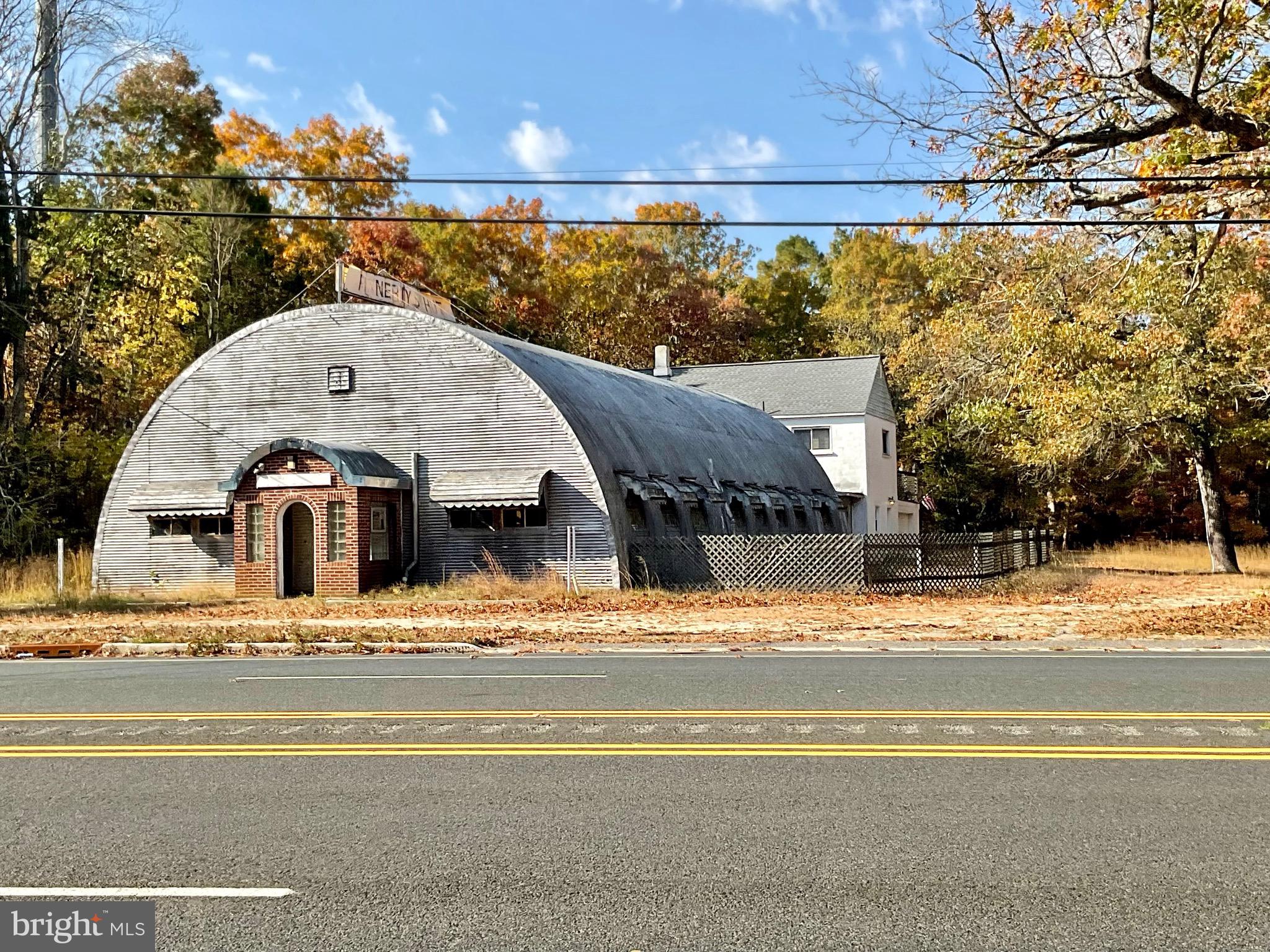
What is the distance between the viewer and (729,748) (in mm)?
8805

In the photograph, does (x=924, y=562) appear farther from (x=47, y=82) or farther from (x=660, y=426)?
(x=47, y=82)

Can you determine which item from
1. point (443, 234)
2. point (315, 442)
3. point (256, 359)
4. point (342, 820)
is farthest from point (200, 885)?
point (443, 234)

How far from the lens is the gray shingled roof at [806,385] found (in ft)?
158

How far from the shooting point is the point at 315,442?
27188 mm

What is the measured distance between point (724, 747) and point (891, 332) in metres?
58.1

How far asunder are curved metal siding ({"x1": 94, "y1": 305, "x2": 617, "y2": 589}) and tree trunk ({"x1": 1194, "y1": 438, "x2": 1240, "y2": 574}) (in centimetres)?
2023

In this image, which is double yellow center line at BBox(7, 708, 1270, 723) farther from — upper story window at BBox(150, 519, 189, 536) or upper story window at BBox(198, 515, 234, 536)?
upper story window at BBox(150, 519, 189, 536)

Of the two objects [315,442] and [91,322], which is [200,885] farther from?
[91,322]

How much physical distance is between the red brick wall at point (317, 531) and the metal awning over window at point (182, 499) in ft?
3.93

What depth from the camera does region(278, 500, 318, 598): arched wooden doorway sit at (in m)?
28.0

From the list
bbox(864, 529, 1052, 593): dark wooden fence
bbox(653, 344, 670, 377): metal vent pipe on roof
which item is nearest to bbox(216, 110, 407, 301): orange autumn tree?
bbox(653, 344, 670, 377): metal vent pipe on roof

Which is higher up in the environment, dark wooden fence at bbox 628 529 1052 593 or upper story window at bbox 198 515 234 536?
upper story window at bbox 198 515 234 536

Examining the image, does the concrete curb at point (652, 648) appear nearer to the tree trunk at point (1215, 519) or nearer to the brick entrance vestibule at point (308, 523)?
the brick entrance vestibule at point (308, 523)

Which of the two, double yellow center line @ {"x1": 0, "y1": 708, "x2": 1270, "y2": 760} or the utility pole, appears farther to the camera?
the utility pole
